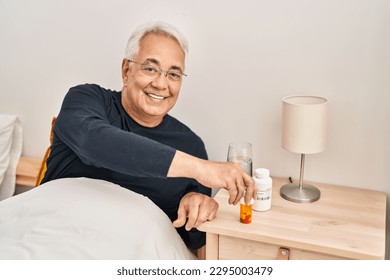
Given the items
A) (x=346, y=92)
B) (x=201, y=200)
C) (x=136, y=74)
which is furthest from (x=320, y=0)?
(x=201, y=200)

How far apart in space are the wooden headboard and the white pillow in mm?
19

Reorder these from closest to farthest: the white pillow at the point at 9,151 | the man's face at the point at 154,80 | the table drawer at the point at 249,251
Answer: the table drawer at the point at 249,251 < the man's face at the point at 154,80 < the white pillow at the point at 9,151

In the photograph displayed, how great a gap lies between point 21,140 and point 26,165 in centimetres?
11

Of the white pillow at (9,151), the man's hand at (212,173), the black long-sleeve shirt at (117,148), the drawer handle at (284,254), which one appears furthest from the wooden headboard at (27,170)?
the drawer handle at (284,254)

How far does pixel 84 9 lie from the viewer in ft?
5.67

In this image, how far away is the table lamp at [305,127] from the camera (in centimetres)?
132

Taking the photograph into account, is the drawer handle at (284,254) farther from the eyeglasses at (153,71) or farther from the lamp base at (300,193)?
the eyeglasses at (153,71)

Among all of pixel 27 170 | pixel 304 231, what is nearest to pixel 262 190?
pixel 304 231

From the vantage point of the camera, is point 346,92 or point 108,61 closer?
point 346,92

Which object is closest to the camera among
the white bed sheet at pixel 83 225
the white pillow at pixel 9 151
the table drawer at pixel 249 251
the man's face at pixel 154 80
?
the white bed sheet at pixel 83 225

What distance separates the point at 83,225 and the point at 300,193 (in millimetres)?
640
